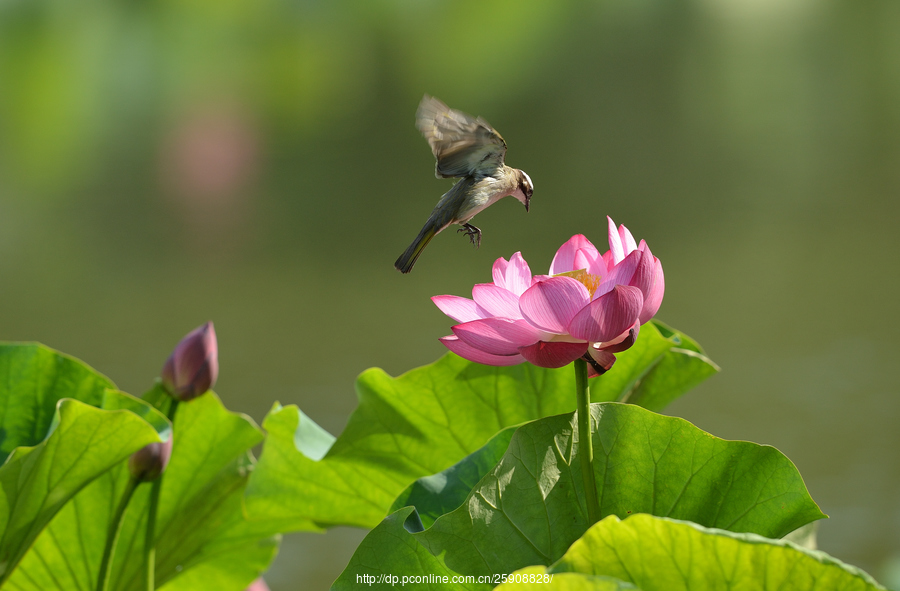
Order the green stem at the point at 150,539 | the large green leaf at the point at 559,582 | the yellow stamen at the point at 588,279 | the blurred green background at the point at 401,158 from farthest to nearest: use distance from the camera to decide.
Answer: the blurred green background at the point at 401,158, the green stem at the point at 150,539, the yellow stamen at the point at 588,279, the large green leaf at the point at 559,582

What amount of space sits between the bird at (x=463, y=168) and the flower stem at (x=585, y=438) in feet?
0.29

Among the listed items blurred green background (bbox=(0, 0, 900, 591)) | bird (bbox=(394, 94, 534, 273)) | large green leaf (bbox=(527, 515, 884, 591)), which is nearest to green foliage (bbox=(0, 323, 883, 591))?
large green leaf (bbox=(527, 515, 884, 591))

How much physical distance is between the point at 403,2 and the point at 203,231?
3.40m

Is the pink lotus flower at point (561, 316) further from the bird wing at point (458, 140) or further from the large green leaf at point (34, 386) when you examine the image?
the large green leaf at point (34, 386)

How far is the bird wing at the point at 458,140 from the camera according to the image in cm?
34

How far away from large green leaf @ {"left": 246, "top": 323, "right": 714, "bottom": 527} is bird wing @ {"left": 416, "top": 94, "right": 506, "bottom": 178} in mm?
141

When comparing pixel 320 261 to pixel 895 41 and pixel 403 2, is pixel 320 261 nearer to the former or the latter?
pixel 403 2

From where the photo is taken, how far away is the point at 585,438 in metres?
0.27

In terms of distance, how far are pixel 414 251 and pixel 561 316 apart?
0.36ft

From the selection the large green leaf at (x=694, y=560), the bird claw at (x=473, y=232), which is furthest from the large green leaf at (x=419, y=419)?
the large green leaf at (x=694, y=560)

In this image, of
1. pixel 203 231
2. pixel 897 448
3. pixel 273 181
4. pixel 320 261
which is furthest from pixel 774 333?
pixel 203 231

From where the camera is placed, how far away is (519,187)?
15.1 inches

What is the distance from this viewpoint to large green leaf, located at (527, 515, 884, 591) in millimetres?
224

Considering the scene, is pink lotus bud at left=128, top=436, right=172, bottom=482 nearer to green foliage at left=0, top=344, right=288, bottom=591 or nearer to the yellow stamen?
green foliage at left=0, top=344, right=288, bottom=591
